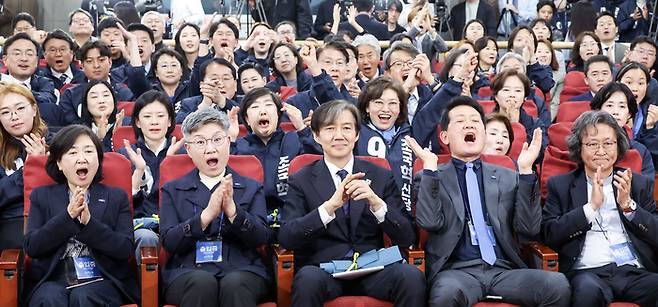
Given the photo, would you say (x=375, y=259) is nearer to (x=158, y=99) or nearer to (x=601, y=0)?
(x=158, y=99)

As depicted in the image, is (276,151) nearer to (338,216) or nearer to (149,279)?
(338,216)

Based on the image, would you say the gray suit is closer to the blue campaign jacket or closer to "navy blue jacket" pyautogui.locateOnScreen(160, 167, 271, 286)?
"navy blue jacket" pyautogui.locateOnScreen(160, 167, 271, 286)

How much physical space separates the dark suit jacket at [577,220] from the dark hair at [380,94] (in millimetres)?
918

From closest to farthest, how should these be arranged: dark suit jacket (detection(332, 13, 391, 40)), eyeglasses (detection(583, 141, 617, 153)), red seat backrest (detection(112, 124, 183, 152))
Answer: eyeglasses (detection(583, 141, 617, 153))
red seat backrest (detection(112, 124, 183, 152))
dark suit jacket (detection(332, 13, 391, 40))

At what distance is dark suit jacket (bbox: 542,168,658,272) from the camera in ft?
15.6

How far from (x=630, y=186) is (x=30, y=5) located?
776 cm

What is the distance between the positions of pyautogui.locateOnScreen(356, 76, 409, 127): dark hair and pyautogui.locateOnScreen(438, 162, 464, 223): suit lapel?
78cm

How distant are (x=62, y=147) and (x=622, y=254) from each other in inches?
100

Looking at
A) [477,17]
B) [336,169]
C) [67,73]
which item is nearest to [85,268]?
[336,169]

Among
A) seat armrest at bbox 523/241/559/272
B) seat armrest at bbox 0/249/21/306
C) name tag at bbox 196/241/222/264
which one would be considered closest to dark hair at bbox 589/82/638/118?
seat armrest at bbox 523/241/559/272

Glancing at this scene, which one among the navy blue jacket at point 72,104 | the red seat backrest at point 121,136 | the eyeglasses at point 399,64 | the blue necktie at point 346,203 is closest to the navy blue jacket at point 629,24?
the eyeglasses at point 399,64

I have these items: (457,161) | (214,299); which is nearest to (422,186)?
(457,161)

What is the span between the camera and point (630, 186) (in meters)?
4.82

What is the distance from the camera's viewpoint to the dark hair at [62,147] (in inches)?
177
